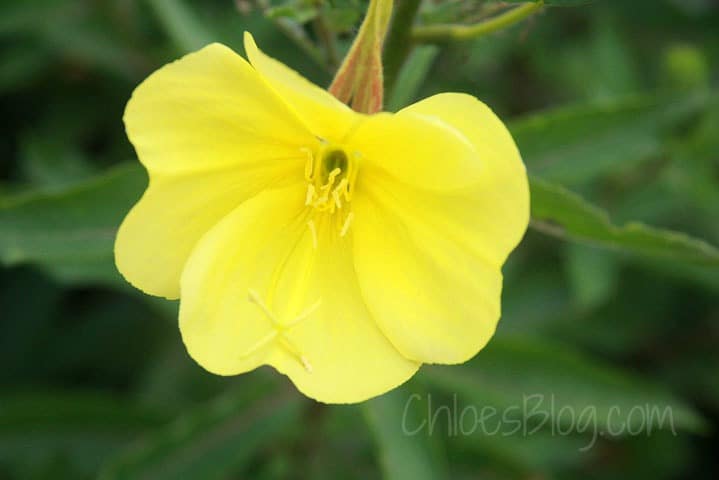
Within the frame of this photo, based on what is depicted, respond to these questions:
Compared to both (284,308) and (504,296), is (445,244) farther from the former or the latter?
(504,296)

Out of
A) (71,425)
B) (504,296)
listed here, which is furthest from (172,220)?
(504,296)

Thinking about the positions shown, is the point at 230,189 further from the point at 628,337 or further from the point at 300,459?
the point at 628,337

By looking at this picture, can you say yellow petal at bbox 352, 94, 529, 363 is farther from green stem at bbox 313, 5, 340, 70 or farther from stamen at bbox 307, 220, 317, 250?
green stem at bbox 313, 5, 340, 70

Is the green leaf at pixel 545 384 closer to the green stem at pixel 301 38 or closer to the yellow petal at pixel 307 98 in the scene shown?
the green stem at pixel 301 38

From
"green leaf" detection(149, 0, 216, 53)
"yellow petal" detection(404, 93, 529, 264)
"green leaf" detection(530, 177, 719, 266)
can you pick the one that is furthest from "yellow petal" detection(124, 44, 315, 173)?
"green leaf" detection(149, 0, 216, 53)

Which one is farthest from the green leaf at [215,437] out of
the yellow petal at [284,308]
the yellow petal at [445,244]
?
the yellow petal at [445,244]

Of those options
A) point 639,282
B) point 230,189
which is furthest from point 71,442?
point 639,282
